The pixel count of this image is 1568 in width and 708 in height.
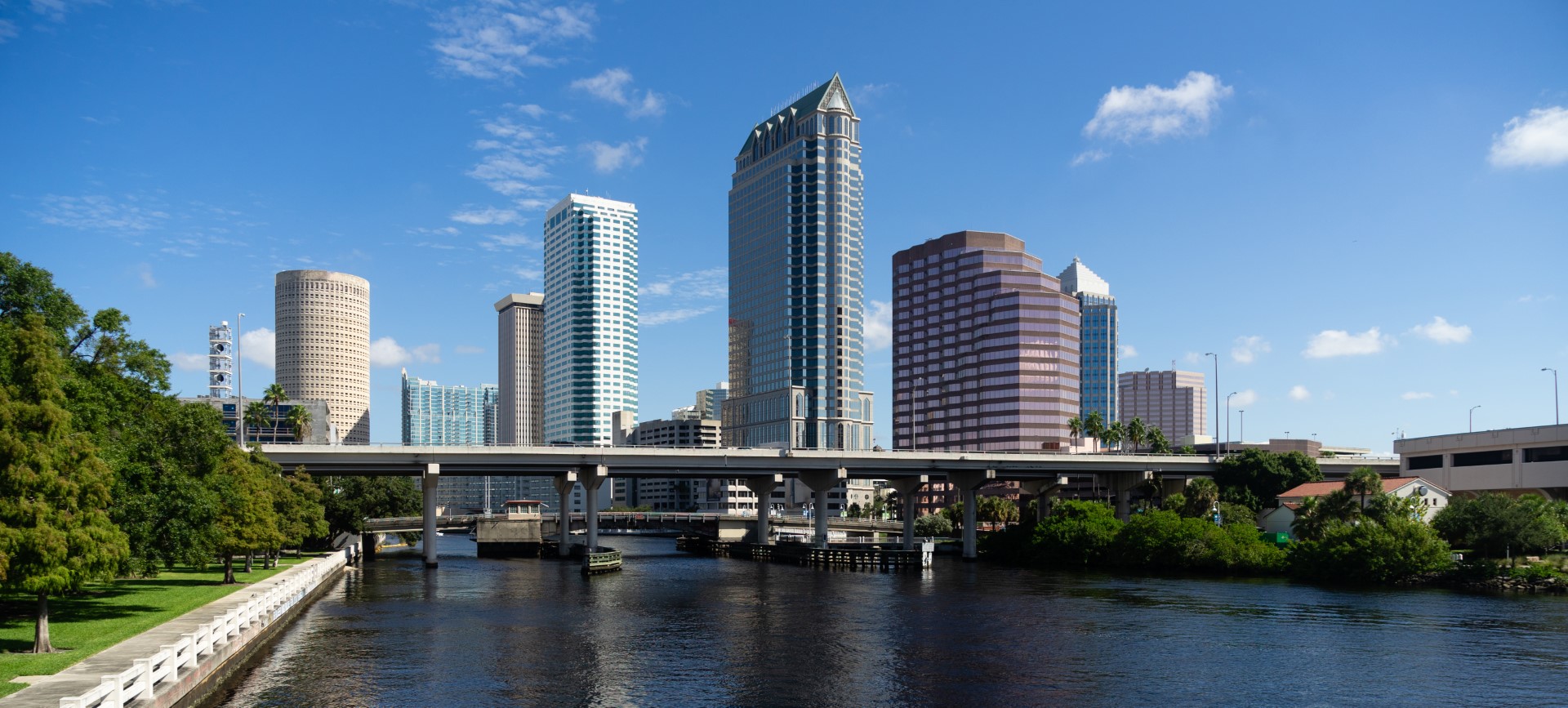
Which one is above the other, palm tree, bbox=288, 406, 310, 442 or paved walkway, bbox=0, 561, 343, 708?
palm tree, bbox=288, 406, 310, 442

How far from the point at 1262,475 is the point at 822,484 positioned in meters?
59.9

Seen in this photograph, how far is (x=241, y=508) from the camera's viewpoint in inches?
2709

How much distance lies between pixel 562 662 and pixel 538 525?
123 meters

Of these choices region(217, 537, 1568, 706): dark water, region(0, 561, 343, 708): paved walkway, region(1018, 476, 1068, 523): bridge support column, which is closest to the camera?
Result: region(0, 561, 343, 708): paved walkway

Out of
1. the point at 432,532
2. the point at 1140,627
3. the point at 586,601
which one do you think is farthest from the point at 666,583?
the point at 1140,627

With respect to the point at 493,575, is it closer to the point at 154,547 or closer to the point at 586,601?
the point at 586,601

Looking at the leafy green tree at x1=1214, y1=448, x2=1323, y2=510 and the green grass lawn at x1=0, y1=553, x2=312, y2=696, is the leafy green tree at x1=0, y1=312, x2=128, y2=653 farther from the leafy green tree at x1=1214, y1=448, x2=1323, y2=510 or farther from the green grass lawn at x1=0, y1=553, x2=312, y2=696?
the leafy green tree at x1=1214, y1=448, x2=1323, y2=510

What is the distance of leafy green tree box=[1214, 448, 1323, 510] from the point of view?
485 feet

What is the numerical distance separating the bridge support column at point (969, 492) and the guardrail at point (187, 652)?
92.4 m

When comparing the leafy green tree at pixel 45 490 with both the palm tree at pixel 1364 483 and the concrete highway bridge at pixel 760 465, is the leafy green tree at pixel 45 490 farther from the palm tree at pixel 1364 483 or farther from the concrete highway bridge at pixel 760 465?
the palm tree at pixel 1364 483

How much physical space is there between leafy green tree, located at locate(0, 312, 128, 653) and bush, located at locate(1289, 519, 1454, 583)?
9301 cm

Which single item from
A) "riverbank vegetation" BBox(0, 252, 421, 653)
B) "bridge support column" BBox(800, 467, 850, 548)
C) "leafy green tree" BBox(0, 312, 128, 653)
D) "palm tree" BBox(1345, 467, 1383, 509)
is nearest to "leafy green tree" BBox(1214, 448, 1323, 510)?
"palm tree" BBox(1345, 467, 1383, 509)

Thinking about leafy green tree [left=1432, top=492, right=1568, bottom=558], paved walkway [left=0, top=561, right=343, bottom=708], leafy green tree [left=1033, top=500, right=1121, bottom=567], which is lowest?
leafy green tree [left=1033, top=500, right=1121, bottom=567]

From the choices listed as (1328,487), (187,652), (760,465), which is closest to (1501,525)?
(1328,487)
